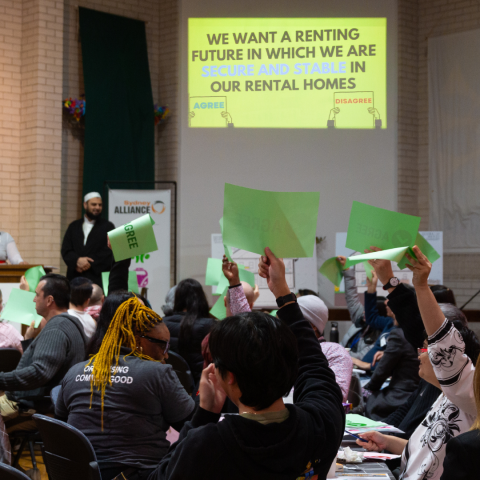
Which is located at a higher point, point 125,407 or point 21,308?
point 21,308

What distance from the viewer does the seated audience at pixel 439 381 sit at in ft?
5.59

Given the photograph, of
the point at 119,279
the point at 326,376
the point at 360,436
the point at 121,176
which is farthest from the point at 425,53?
the point at 326,376

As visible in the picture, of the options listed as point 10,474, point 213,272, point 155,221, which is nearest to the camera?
point 10,474

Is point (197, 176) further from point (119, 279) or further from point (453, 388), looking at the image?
point (453, 388)

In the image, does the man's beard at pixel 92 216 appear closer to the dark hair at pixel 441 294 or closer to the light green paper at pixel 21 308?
the light green paper at pixel 21 308

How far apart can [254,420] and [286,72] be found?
287 inches

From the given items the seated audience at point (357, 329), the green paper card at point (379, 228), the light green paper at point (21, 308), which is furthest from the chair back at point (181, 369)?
the green paper card at point (379, 228)

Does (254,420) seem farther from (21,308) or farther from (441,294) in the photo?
(21,308)

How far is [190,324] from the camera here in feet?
13.1

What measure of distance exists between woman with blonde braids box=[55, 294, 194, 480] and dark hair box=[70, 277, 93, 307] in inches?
66.8

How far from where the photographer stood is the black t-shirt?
2162 millimetres

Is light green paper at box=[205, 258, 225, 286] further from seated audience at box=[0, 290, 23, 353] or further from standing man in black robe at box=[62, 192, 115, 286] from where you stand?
standing man in black robe at box=[62, 192, 115, 286]

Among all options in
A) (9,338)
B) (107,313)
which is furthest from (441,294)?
(9,338)

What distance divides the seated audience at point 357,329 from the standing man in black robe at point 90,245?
2981 mm
